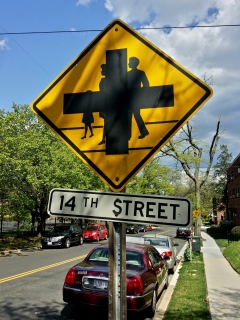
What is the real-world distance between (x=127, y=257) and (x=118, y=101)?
561 centimetres

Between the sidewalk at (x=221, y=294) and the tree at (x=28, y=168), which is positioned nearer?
the sidewalk at (x=221, y=294)

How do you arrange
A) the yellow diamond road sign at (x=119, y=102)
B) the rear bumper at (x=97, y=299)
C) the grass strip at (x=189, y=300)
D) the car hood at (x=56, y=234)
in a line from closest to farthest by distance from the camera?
the yellow diamond road sign at (x=119, y=102)
the rear bumper at (x=97, y=299)
the grass strip at (x=189, y=300)
the car hood at (x=56, y=234)

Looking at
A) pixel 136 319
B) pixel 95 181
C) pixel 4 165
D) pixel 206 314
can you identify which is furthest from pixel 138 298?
pixel 95 181

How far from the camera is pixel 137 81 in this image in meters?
2.08

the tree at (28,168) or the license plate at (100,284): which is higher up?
the tree at (28,168)

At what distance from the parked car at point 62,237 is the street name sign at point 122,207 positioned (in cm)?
1925

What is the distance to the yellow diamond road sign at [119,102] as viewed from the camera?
2000 mm

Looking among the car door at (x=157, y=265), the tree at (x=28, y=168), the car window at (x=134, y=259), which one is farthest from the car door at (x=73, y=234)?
the car window at (x=134, y=259)

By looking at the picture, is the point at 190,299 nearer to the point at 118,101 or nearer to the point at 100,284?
the point at 100,284

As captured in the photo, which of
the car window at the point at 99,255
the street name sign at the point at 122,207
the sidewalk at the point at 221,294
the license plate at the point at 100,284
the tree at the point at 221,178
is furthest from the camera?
the tree at the point at 221,178

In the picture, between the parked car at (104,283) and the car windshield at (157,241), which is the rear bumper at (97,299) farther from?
the car windshield at (157,241)

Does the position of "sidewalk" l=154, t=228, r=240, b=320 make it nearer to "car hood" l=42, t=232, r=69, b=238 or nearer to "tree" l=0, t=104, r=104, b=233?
"tree" l=0, t=104, r=104, b=233

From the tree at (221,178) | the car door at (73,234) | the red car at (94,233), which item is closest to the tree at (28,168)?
the car door at (73,234)

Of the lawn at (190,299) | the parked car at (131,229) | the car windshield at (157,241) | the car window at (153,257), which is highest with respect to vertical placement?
the car window at (153,257)
